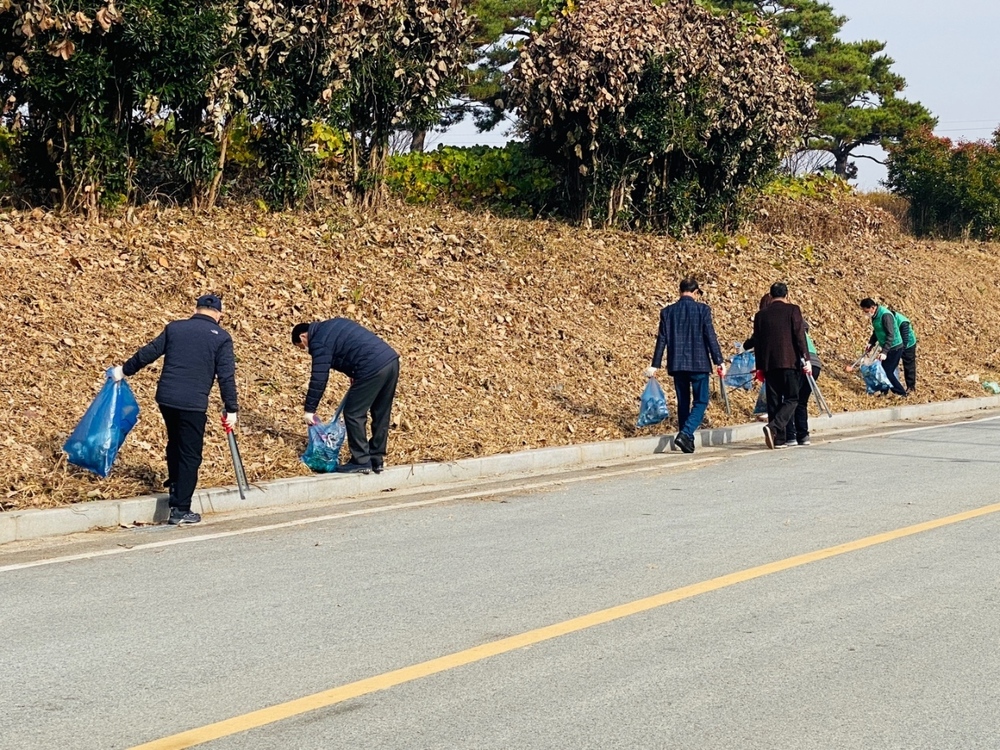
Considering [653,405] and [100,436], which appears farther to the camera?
[653,405]

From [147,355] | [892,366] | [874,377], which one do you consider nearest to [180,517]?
[147,355]

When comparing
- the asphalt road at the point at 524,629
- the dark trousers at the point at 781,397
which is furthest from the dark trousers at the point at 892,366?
the asphalt road at the point at 524,629

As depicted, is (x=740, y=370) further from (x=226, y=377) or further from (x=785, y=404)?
(x=226, y=377)

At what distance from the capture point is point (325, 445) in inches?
464

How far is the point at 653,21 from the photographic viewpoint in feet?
74.4

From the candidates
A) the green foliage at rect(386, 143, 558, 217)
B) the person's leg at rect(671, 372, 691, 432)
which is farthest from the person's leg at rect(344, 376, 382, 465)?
the green foliage at rect(386, 143, 558, 217)

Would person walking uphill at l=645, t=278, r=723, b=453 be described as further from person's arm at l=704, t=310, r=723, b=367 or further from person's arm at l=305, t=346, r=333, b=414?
person's arm at l=305, t=346, r=333, b=414

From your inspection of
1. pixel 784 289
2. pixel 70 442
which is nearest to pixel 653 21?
pixel 784 289

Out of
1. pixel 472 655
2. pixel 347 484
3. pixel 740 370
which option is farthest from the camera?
pixel 740 370

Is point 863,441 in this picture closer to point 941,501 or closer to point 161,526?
point 941,501

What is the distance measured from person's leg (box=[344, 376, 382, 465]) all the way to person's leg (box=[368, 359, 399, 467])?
0.21 feet

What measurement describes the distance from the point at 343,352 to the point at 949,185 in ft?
88.8

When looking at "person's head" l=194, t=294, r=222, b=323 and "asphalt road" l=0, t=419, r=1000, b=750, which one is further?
"person's head" l=194, t=294, r=222, b=323

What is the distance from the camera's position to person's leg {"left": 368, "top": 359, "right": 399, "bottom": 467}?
1169cm
